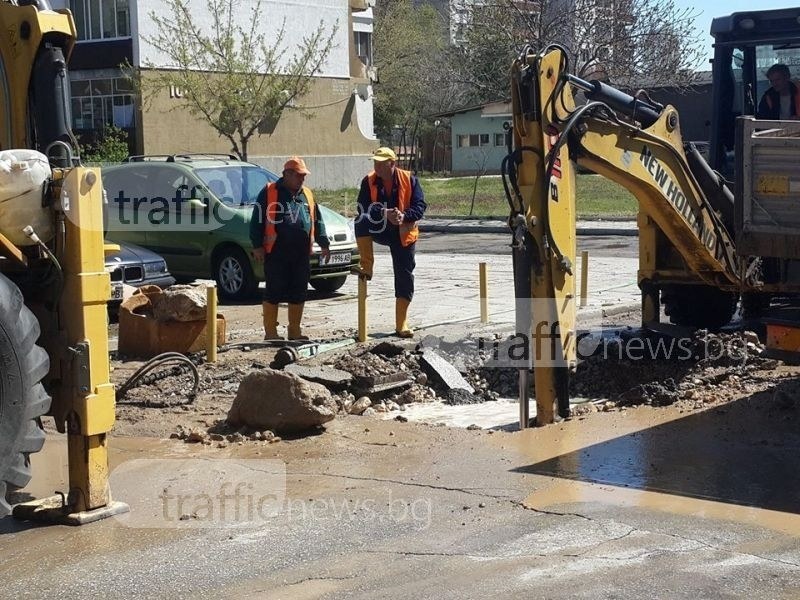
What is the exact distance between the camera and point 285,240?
12117 mm

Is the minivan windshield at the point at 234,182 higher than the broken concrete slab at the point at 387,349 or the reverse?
higher

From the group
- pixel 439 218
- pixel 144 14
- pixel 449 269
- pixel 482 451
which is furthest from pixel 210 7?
pixel 482 451

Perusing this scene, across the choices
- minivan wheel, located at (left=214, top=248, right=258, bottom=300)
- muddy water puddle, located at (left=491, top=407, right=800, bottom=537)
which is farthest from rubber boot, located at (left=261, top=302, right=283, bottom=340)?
muddy water puddle, located at (left=491, top=407, right=800, bottom=537)

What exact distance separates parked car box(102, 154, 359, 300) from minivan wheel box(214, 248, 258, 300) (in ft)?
0.04

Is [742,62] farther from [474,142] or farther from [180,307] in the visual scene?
[474,142]

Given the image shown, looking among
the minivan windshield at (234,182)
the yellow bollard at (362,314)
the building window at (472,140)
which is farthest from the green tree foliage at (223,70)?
the yellow bollard at (362,314)

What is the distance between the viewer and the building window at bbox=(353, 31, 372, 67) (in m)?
55.1

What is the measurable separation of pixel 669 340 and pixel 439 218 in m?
20.1

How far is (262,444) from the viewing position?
818cm

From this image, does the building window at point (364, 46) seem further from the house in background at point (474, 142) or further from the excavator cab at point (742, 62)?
the excavator cab at point (742, 62)

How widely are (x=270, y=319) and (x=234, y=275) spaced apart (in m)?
3.76

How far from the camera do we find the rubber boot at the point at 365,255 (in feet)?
41.6

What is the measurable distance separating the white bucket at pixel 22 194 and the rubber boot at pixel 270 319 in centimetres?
612

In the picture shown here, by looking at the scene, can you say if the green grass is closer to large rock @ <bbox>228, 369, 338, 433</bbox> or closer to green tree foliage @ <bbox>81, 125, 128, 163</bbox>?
green tree foliage @ <bbox>81, 125, 128, 163</bbox>
